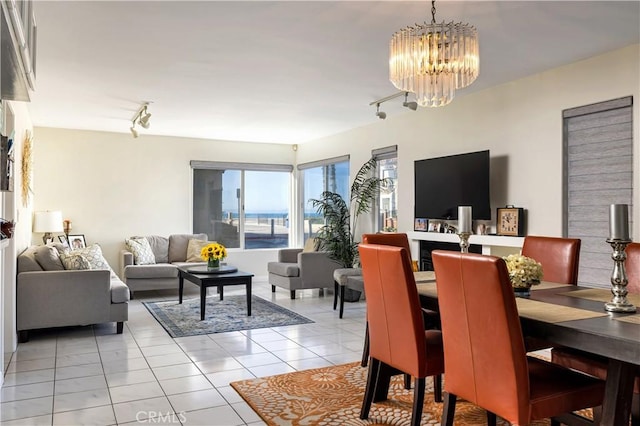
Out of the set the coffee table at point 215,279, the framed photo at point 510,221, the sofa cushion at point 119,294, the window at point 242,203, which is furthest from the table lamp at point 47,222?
the framed photo at point 510,221

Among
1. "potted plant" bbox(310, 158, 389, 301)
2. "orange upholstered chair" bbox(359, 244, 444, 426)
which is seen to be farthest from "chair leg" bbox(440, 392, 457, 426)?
"potted plant" bbox(310, 158, 389, 301)

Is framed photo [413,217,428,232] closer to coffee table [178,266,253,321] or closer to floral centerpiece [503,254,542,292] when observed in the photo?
coffee table [178,266,253,321]

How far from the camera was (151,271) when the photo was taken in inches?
268

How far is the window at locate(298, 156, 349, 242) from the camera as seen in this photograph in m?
7.88

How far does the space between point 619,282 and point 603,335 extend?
0.53 meters

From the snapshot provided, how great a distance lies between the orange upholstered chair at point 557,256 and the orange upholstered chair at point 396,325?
3.33 feet

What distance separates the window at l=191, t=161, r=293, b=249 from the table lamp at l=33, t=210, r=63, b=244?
2.17m

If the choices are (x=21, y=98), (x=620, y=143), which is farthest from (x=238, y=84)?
(x=620, y=143)

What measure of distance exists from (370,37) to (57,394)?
3170 millimetres

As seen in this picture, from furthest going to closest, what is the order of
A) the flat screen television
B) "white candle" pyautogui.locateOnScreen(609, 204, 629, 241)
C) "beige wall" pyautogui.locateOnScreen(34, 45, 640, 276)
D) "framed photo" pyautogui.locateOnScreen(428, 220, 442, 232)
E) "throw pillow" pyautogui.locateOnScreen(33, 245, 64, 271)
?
"framed photo" pyautogui.locateOnScreen(428, 220, 442, 232)
the flat screen television
"throw pillow" pyautogui.locateOnScreen(33, 245, 64, 271)
"beige wall" pyautogui.locateOnScreen(34, 45, 640, 276)
"white candle" pyautogui.locateOnScreen(609, 204, 629, 241)

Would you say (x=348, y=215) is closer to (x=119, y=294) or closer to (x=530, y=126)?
(x=530, y=126)

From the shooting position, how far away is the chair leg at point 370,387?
2.75 meters

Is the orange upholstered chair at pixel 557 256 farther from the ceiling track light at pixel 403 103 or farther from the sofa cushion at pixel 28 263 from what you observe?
the sofa cushion at pixel 28 263

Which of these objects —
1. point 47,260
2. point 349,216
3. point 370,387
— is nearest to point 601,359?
point 370,387
